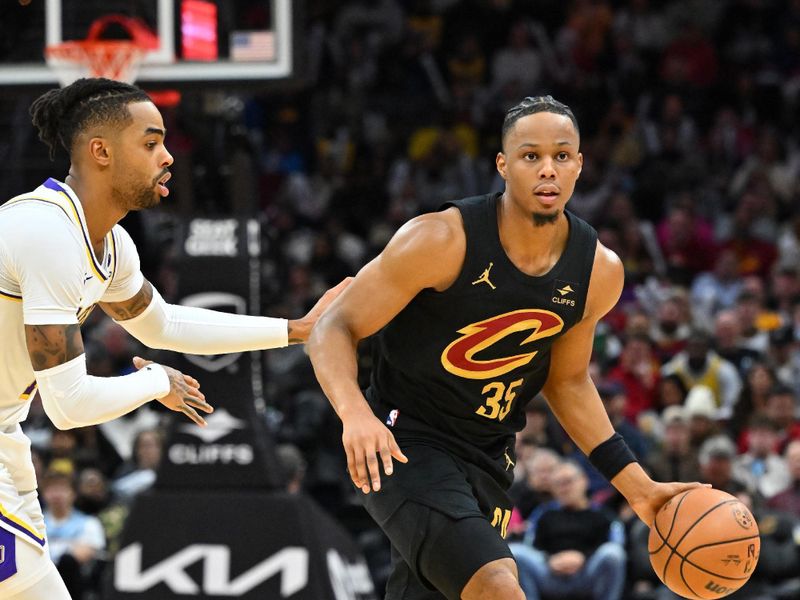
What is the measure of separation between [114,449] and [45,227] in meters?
7.03

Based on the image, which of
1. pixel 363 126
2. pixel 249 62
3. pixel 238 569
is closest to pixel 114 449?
pixel 238 569

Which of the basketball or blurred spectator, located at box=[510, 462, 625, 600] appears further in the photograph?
blurred spectator, located at box=[510, 462, 625, 600]

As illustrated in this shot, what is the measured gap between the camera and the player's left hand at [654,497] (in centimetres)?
501

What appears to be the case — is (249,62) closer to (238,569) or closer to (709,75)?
(238,569)

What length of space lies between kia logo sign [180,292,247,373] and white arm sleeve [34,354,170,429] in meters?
4.31

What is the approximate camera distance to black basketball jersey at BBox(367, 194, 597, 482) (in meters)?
4.78

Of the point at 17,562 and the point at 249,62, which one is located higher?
the point at 249,62

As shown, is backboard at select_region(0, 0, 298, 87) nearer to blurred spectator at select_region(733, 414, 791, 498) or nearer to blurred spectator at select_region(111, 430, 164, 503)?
blurred spectator at select_region(111, 430, 164, 503)

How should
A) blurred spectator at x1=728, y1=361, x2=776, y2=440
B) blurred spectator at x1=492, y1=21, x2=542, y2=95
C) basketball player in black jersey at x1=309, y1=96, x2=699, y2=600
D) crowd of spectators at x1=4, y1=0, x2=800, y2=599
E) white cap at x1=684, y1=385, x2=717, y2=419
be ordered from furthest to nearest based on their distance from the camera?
blurred spectator at x1=492, y1=21, x2=542, y2=95, blurred spectator at x1=728, y1=361, x2=776, y2=440, white cap at x1=684, y1=385, x2=717, y2=419, crowd of spectators at x1=4, y1=0, x2=800, y2=599, basketball player in black jersey at x1=309, y1=96, x2=699, y2=600

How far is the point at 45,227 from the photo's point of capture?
396 centimetres

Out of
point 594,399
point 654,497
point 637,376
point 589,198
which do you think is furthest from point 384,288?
point 589,198

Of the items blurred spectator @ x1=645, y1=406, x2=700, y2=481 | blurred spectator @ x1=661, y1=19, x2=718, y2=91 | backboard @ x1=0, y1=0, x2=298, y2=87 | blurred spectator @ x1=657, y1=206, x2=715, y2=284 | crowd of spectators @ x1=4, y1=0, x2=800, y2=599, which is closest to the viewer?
backboard @ x1=0, y1=0, x2=298, y2=87

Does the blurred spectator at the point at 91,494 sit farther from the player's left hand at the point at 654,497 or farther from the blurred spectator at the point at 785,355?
the player's left hand at the point at 654,497

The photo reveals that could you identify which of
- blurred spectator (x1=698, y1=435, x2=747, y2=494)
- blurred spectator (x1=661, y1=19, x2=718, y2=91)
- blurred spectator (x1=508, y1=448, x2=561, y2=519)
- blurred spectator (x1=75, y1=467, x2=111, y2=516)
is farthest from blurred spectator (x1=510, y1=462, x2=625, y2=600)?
blurred spectator (x1=661, y1=19, x2=718, y2=91)
